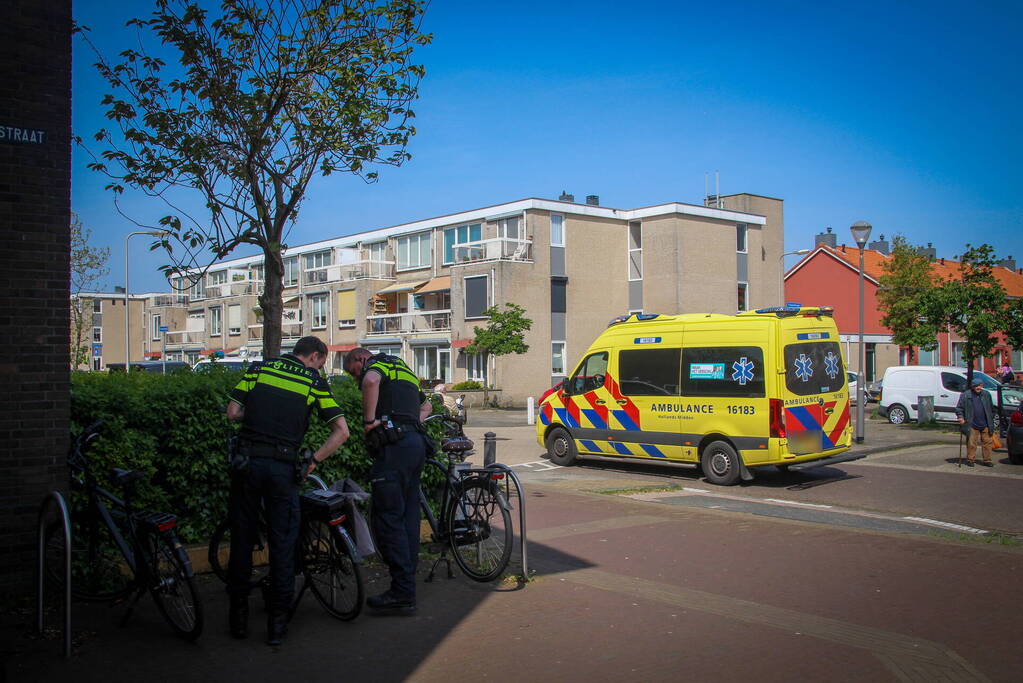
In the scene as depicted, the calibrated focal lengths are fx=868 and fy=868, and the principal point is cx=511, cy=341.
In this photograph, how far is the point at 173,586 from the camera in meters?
5.18

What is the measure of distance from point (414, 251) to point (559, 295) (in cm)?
1100

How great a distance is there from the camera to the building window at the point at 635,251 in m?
43.8

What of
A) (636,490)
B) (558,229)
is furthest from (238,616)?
(558,229)

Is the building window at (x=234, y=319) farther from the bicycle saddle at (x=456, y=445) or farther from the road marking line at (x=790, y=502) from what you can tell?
the bicycle saddle at (x=456, y=445)

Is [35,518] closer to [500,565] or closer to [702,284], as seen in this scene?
[500,565]

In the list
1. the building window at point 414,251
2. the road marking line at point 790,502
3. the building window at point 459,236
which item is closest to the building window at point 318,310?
the building window at point 414,251

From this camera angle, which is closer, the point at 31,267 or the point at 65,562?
the point at 65,562

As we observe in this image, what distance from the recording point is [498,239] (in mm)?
40438

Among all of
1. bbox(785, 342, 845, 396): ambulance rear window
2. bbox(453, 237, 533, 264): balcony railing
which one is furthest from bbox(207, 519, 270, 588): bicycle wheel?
bbox(453, 237, 533, 264): balcony railing

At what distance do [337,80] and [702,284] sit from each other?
3558cm

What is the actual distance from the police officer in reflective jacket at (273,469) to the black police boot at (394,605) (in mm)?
695

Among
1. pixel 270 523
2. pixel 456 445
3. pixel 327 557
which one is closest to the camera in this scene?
pixel 270 523

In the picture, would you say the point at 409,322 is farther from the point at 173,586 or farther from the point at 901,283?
the point at 173,586

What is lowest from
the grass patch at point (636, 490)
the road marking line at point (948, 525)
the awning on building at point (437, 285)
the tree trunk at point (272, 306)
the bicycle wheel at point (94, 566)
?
the road marking line at point (948, 525)
